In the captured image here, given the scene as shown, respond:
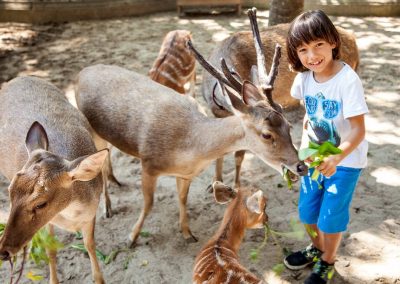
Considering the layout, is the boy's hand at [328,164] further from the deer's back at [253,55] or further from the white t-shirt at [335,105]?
the deer's back at [253,55]

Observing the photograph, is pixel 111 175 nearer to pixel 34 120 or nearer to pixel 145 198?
pixel 145 198

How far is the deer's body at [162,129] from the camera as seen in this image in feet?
10.0

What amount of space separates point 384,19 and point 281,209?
626cm

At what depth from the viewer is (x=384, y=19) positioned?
8.74 m

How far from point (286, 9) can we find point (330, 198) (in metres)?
3.91

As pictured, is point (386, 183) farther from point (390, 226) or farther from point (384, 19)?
point (384, 19)

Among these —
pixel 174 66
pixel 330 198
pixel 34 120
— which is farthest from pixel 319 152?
pixel 174 66

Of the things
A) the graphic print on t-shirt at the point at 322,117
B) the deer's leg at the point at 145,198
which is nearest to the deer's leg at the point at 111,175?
the deer's leg at the point at 145,198

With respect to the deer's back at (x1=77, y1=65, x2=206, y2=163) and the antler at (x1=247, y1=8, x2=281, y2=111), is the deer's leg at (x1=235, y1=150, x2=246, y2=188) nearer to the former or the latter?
the deer's back at (x1=77, y1=65, x2=206, y2=163)

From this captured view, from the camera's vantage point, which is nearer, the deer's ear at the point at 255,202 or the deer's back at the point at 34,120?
the deer's ear at the point at 255,202

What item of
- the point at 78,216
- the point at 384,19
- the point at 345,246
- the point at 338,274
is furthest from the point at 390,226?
the point at 384,19

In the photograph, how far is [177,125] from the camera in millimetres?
3500

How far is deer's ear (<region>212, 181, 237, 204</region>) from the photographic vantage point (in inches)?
116

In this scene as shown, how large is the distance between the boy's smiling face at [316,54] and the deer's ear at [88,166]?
1252 millimetres
